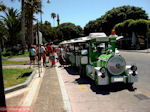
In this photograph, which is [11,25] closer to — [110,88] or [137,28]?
[137,28]

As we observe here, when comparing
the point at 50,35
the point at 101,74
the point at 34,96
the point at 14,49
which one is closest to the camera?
the point at 34,96

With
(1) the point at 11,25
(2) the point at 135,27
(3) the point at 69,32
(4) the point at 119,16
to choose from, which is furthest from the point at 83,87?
(3) the point at 69,32

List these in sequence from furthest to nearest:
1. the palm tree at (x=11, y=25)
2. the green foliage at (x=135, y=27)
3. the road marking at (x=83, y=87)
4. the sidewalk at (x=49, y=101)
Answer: the green foliage at (x=135, y=27) < the palm tree at (x=11, y=25) < the road marking at (x=83, y=87) < the sidewalk at (x=49, y=101)

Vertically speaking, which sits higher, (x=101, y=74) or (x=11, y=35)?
(x=11, y=35)

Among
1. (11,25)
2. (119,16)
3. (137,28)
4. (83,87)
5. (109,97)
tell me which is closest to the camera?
(109,97)

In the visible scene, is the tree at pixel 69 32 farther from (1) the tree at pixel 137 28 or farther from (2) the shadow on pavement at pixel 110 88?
(2) the shadow on pavement at pixel 110 88

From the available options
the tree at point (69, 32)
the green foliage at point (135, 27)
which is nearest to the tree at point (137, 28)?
the green foliage at point (135, 27)

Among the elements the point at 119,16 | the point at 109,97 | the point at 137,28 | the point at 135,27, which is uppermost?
the point at 119,16

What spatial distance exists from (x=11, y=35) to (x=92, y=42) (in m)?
31.0

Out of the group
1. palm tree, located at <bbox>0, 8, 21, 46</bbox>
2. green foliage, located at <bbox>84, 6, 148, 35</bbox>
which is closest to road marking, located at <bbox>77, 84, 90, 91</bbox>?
palm tree, located at <bbox>0, 8, 21, 46</bbox>

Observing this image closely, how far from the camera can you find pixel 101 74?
7.83m

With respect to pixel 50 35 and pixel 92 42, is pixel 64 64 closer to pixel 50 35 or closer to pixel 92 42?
pixel 92 42

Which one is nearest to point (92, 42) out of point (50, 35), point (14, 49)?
point (14, 49)

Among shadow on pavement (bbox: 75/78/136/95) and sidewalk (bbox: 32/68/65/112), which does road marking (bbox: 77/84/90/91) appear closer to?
shadow on pavement (bbox: 75/78/136/95)
